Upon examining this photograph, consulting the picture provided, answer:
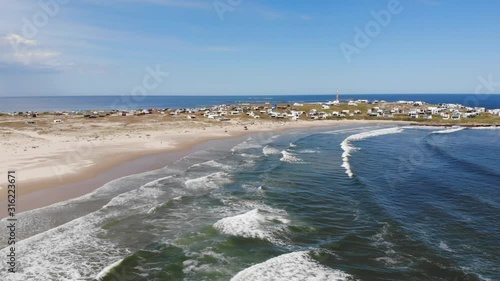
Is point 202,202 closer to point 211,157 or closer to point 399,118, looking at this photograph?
point 211,157

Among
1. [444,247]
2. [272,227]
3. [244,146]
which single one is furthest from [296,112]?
[444,247]

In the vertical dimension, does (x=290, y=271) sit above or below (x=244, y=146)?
below

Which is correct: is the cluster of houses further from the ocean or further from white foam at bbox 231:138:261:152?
the ocean

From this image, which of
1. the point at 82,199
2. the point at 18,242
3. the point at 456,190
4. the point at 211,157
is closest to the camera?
the point at 18,242

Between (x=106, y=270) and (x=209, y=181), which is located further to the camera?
(x=209, y=181)

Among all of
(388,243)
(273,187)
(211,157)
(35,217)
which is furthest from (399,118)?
(35,217)

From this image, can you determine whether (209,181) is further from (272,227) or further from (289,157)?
(289,157)

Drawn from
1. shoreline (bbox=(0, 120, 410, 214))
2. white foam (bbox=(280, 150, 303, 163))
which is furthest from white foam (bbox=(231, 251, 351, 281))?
white foam (bbox=(280, 150, 303, 163))
